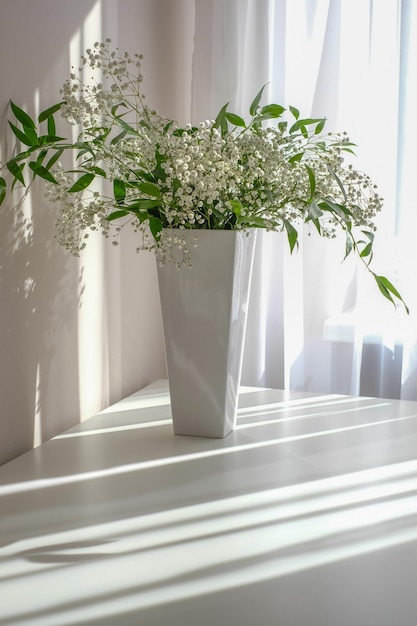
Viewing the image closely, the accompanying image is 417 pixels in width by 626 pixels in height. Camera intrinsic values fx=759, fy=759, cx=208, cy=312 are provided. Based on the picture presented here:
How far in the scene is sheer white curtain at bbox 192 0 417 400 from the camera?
6.13ft

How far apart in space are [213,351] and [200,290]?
12cm

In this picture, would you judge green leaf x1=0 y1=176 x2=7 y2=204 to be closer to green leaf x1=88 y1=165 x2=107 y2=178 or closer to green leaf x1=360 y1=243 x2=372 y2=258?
green leaf x1=88 y1=165 x2=107 y2=178

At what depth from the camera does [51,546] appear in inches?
38.2

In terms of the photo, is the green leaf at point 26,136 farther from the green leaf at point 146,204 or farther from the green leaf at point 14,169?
the green leaf at point 146,204

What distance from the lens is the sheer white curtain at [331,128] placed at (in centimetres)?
187

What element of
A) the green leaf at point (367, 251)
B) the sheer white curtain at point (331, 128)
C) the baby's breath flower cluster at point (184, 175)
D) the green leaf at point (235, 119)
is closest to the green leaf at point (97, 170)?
the baby's breath flower cluster at point (184, 175)

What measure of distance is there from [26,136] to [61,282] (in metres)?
0.32

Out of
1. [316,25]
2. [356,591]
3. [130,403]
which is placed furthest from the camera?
[316,25]

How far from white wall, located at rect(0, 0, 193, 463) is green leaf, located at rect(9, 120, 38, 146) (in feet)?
0.07

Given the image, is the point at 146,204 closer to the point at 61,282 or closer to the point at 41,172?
the point at 41,172

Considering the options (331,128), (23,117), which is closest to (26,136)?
(23,117)

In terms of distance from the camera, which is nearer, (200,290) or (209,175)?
(209,175)

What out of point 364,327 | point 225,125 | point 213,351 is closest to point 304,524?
point 213,351

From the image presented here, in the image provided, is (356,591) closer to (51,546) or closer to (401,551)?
(401,551)
